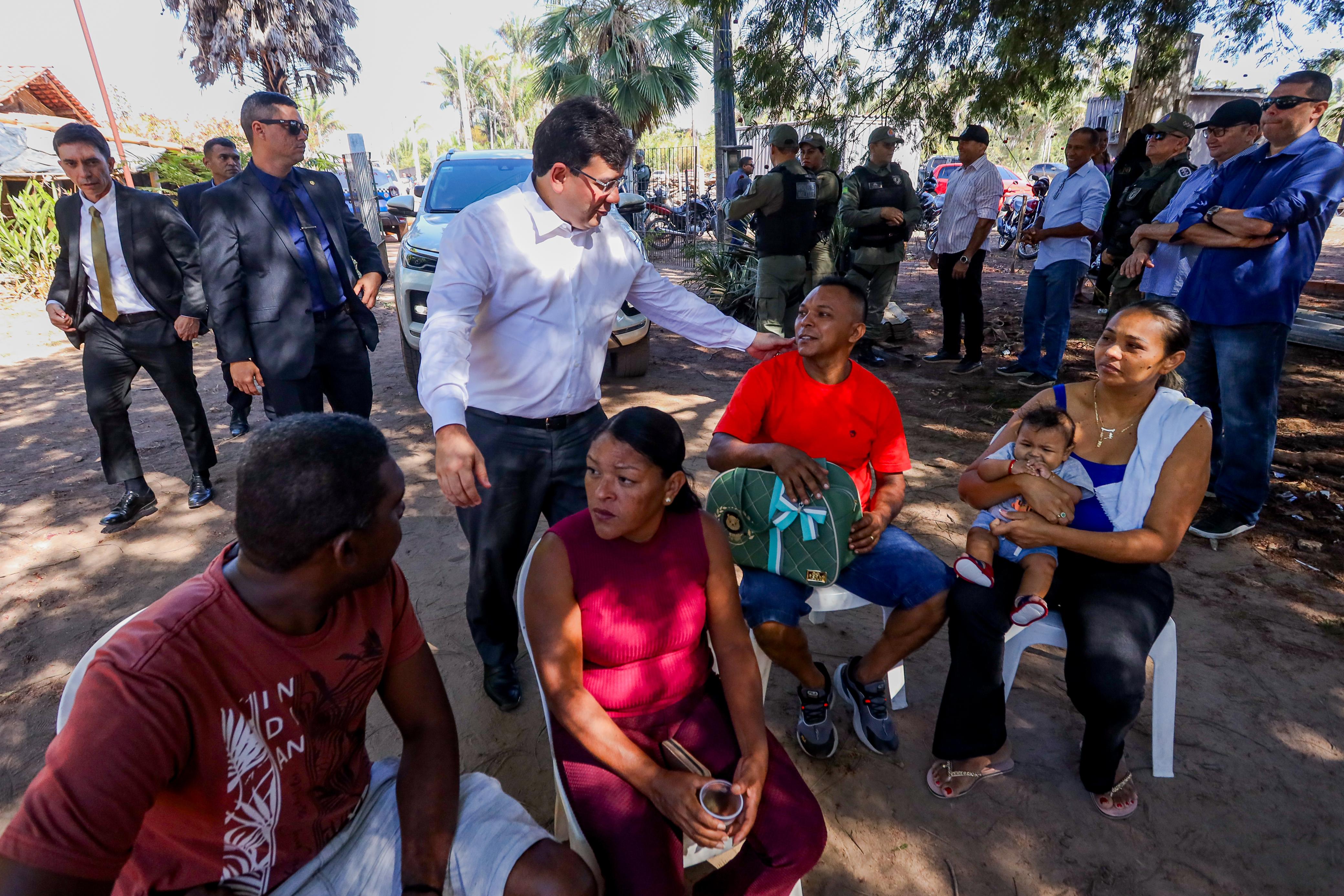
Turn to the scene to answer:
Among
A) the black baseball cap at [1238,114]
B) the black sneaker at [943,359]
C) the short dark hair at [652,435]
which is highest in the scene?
the black baseball cap at [1238,114]

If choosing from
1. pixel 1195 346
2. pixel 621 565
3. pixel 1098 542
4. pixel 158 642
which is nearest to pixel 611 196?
pixel 621 565

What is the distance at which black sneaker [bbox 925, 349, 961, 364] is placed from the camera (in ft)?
22.8

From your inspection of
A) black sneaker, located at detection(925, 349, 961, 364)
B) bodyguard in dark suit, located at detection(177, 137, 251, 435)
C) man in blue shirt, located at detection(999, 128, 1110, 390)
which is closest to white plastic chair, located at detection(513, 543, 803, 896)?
bodyguard in dark suit, located at detection(177, 137, 251, 435)

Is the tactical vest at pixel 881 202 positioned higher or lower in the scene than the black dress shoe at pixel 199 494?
higher

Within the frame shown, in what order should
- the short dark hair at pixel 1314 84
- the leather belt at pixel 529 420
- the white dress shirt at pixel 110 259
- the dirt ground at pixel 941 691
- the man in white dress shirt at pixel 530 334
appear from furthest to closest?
1. the white dress shirt at pixel 110 259
2. the short dark hair at pixel 1314 84
3. the leather belt at pixel 529 420
4. the man in white dress shirt at pixel 530 334
5. the dirt ground at pixel 941 691

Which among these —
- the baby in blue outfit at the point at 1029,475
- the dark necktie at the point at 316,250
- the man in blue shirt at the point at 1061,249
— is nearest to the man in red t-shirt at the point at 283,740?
the baby in blue outfit at the point at 1029,475

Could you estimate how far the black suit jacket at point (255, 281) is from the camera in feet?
10.2

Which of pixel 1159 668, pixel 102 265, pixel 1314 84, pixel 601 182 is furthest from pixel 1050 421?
pixel 102 265

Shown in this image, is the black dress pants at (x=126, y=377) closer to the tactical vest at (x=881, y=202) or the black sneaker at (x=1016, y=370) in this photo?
the tactical vest at (x=881, y=202)

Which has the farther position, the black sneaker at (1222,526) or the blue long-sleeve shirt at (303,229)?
the black sneaker at (1222,526)

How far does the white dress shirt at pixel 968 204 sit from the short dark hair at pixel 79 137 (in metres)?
5.95

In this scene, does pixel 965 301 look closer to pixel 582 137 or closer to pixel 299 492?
pixel 582 137

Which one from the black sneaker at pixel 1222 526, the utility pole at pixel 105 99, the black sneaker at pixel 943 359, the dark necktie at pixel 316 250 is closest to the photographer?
the dark necktie at pixel 316 250

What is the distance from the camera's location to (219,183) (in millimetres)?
5027
